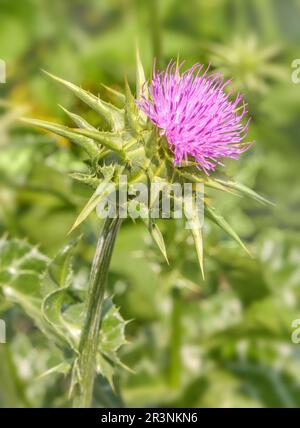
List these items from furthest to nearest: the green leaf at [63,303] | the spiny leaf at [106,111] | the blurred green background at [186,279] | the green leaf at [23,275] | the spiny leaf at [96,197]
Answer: the blurred green background at [186,279]
the green leaf at [23,275]
the green leaf at [63,303]
the spiny leaf at [106,111]
the spiny leaf at [96,197]

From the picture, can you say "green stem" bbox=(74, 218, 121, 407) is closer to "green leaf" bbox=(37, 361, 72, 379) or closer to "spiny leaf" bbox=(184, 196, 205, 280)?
"green leaf" bbox=(37, 361, 72, 379)

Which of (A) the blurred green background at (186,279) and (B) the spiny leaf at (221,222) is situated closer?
(B) the spiny leaf at (221,222)

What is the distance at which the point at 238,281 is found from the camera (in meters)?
2.74

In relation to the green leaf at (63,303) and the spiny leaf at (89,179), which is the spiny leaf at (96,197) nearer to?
the spiny leaf at (89,179)

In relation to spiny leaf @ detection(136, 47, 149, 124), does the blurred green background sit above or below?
above

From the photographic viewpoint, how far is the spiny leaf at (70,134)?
1477mm

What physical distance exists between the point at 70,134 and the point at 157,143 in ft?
0.65

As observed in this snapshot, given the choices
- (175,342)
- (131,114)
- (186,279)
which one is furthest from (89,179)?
(175,342)

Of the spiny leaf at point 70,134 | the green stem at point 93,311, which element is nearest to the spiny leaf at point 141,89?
the spiny leaf at point 70,134

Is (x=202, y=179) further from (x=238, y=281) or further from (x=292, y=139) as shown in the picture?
(x=292, y=139)

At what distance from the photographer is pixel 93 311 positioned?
5.64ft

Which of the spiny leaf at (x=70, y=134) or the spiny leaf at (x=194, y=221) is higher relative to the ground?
the spiny leaf at (x=70, y=134)

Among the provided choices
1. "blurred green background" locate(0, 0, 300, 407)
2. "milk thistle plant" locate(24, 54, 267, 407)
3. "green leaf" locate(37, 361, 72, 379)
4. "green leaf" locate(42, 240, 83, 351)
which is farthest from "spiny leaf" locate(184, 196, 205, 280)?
"blurred green background" locate(0, 0, 300, 407)

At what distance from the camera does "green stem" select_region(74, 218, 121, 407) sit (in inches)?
64.9
